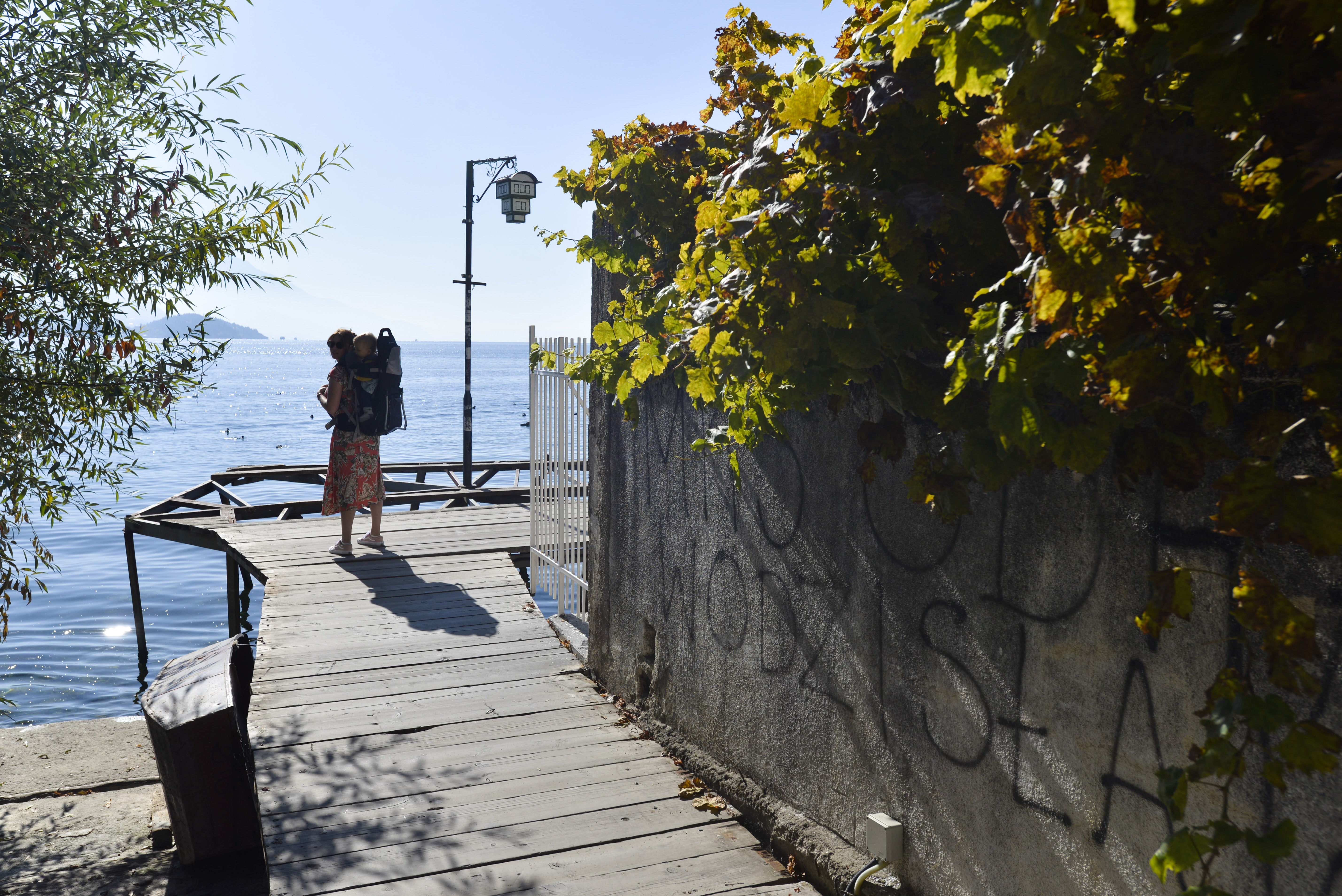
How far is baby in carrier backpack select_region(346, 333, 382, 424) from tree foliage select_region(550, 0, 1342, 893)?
19.3 feet

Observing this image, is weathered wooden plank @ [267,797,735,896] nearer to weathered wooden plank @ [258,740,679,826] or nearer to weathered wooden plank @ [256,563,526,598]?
weathered wooden plank @ [258,740,679,826]

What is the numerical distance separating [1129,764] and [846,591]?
1.31 meters

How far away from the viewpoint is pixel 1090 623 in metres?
2.46

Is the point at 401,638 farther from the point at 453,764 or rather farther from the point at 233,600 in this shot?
the point at 233,600

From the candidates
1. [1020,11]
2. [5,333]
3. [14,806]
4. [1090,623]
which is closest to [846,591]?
[1090,623]

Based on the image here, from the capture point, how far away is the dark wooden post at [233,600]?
11.8m

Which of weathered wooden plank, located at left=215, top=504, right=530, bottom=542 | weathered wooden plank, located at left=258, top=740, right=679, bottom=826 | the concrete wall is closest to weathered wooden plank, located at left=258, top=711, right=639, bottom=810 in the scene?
weathered wooden plank, located at left=258, top=740, right=679, bottom=826

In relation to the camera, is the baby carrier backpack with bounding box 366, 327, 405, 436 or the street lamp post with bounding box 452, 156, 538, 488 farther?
the street lamp post with bounding box 452, 156, 538, 488

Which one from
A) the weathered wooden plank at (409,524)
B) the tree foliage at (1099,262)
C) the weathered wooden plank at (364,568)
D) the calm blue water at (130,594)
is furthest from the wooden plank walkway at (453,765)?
the calm blue water at (130,594)

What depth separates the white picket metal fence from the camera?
7184 millimetres

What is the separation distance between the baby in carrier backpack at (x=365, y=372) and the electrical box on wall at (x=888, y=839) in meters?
6.09

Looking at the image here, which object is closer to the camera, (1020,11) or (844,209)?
(1020,11)

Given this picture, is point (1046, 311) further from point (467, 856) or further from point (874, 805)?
point (467, 856)

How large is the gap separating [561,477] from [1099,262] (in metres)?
6.22
